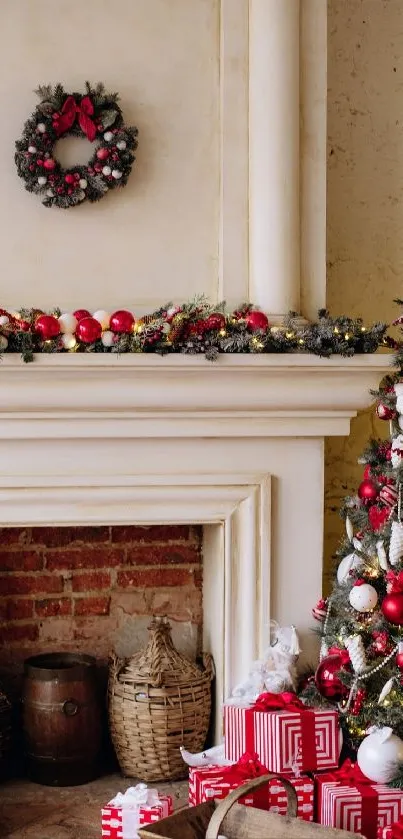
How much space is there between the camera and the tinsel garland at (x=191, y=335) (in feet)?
8.97

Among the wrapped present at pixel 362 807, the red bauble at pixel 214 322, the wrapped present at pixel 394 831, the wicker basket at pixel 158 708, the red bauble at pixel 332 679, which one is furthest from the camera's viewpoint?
the wicker basket at pixel 158 708

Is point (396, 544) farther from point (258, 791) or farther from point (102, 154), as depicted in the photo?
point (102, 154)

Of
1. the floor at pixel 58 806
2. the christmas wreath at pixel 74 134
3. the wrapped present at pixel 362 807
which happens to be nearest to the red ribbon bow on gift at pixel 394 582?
the wrapped present at pixel 362 807

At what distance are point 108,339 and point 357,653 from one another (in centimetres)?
106

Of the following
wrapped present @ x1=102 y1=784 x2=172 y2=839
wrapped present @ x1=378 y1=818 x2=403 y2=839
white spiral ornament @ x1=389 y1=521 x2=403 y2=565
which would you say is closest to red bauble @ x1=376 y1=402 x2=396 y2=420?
white spiral ornament @ x1=389 y1=521 x2=403 y2=565

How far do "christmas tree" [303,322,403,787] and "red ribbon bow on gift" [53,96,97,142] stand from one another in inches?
43.8

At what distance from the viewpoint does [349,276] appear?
3359 millimetres

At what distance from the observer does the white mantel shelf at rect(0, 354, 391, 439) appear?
2.75 metres

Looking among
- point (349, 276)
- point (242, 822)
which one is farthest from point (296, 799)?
point (349, 276)

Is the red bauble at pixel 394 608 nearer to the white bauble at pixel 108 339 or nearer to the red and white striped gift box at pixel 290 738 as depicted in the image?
the red and white striped gift box at pixel 290 738

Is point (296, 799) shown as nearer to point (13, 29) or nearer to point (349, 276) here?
point (349, 276)

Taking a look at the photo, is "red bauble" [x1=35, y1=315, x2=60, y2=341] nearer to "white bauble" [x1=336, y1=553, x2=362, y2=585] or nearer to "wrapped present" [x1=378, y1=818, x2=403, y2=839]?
"white bauble" [x1=336, y1=553, x2=362, y2=585]

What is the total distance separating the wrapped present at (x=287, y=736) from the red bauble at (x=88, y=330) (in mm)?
1068

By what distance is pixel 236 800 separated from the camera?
217 cm
